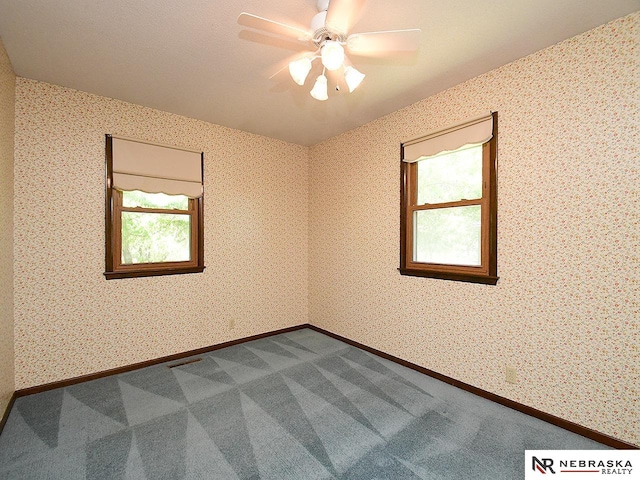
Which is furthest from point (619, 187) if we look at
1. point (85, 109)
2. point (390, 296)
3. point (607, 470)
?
point (85, 109)

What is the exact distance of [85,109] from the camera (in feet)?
8.77

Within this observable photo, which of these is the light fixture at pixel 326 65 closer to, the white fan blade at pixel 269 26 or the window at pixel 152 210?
the white fan blade at pixel 269 26

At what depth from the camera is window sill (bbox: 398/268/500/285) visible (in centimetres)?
235

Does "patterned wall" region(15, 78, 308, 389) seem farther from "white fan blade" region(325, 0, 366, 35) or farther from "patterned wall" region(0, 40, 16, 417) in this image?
"white fan blade" region(325, 0, 366, 35)

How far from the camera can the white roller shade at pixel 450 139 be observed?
236 cm

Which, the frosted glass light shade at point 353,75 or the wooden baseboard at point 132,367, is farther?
the wooden baseboard at point 132,367

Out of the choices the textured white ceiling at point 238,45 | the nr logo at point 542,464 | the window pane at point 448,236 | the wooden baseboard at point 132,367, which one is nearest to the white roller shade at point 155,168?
the textured white ceiling at point 238,45

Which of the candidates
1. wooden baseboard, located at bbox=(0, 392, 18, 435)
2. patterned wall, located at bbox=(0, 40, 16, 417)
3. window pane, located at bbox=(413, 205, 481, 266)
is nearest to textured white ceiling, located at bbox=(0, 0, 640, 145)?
patterned wall, located at bbox=(0, 40, 16, 417)

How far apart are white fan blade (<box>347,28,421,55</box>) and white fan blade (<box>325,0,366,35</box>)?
11 centimetres

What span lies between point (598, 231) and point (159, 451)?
10.4 feet

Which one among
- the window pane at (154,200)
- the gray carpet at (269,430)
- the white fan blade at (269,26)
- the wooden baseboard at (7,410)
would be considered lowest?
the gray carpet at (269,430)

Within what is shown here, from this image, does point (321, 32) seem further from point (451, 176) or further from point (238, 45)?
point (451, 176)

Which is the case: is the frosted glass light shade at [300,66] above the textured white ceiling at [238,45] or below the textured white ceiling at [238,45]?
below

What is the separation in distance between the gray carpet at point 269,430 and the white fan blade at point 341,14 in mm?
2406
